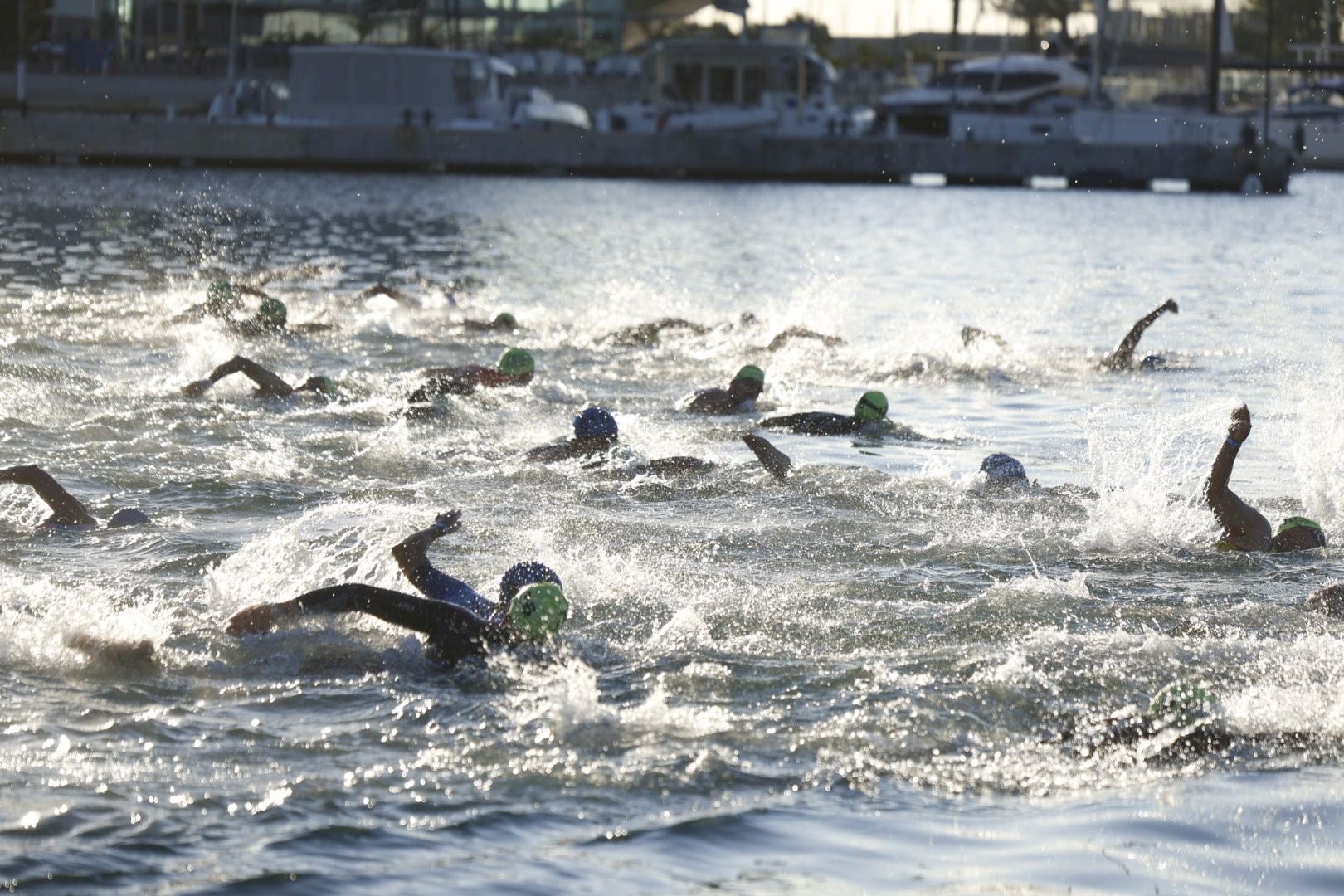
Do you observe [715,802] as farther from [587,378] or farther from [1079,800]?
[587,378]

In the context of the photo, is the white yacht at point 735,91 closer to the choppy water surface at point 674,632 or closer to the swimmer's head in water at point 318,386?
the choppy water surface at point 674,632

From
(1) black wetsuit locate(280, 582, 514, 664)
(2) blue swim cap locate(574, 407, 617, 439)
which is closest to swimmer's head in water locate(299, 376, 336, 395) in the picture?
(2) blue swim cap locate(574, 407, 617, 439)

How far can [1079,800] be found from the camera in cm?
639

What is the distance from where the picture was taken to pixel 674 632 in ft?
27.3

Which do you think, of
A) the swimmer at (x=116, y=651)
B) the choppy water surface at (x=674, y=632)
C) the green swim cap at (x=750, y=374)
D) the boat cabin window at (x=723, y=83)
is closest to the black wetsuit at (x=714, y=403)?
the green swim cap at (x=750, y=374)

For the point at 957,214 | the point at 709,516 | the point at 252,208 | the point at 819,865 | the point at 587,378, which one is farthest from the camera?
the point at 957,214

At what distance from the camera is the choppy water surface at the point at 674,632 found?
5914 mm

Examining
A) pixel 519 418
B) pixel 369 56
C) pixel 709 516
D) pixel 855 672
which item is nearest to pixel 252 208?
pixel 369 56

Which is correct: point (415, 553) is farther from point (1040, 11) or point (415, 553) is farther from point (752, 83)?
point (1040, 11)

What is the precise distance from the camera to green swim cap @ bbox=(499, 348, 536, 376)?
1551 cm

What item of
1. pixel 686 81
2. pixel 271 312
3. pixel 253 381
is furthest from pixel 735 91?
pixel 253 381

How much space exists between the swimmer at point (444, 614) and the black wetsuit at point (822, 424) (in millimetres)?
6667

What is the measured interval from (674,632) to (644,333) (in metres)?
12.1

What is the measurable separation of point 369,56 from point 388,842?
58.9 metres
